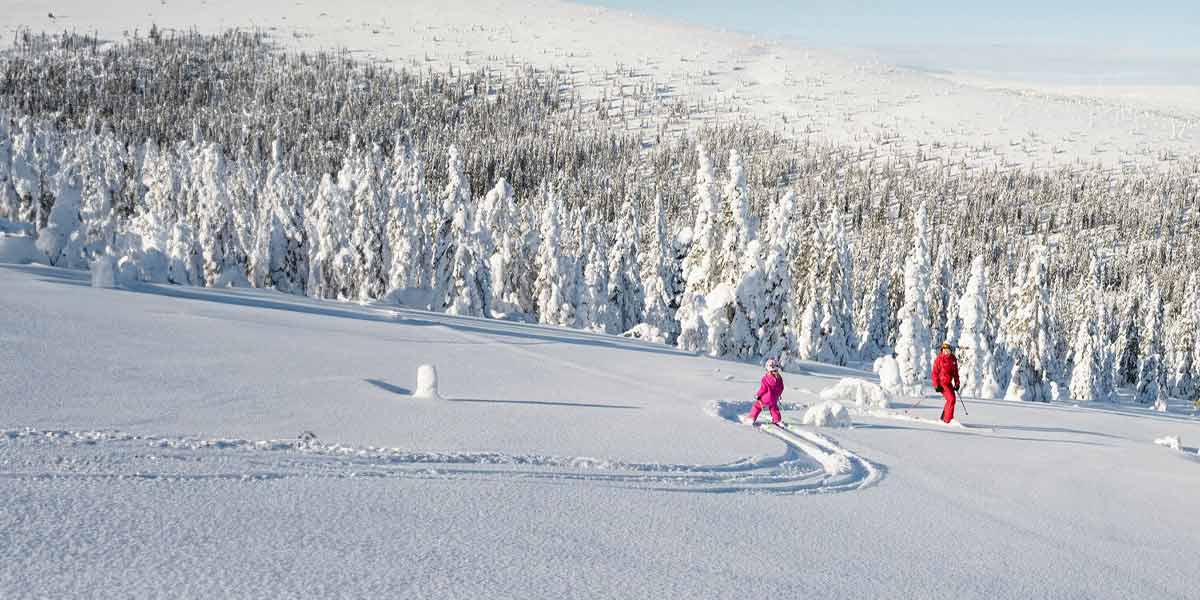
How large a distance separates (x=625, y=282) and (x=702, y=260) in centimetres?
2866

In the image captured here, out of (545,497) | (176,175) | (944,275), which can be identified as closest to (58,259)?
(545,497)

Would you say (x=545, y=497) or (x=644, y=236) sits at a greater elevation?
(x=644, y=236)

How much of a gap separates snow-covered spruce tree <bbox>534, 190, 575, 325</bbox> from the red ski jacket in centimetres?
4090

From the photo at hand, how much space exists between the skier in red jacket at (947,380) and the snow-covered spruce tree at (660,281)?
138 feet

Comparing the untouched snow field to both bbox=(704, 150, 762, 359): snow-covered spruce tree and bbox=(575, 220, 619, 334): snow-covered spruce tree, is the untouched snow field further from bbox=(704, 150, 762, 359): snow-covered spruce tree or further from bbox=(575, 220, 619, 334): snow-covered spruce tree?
bbox=(575, 220, 619, 334): snow-covered spruce tree

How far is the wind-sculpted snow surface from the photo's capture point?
6109mm

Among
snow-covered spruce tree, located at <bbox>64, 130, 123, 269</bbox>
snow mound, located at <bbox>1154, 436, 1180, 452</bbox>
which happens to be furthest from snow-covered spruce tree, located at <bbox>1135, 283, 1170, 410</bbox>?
snow-covered spruce tree, located at <bbox>64, 130, 123, 269</bbox>

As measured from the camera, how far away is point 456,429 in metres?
9.11

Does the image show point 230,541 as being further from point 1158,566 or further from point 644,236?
point 644,236

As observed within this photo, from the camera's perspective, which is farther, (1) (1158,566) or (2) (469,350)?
(2) (469,350)

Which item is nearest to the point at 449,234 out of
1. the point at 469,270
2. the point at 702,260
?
the point at 469,270

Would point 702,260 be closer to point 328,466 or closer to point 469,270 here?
point 469,270

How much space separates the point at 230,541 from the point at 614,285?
5774 centimetres

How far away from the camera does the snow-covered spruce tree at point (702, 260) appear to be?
34.8 m
